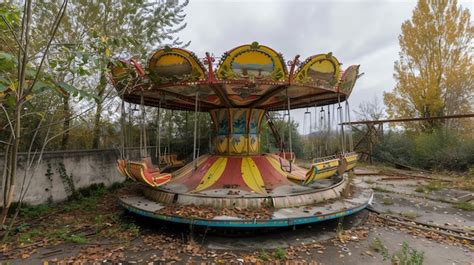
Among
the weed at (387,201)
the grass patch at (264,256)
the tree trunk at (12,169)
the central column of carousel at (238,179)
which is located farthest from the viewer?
the weed at (387,201)

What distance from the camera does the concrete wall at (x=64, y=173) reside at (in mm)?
5602

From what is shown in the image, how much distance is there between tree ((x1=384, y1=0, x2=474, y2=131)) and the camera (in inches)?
528

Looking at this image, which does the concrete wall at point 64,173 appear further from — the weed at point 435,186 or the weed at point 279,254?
the weed at point 435,186

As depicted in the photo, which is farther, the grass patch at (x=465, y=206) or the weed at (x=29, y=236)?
the grass patch at (x=465, y=206)

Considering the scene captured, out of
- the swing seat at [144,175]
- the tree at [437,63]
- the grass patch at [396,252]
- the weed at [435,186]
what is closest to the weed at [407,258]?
the grass patch at [396,252]

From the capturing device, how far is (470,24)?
13477 mm

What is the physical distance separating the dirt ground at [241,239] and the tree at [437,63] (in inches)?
392

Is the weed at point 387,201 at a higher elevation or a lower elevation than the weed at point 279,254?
higher

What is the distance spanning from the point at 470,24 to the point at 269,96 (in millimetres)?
14377

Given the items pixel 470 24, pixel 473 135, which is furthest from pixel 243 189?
pixel 470 24

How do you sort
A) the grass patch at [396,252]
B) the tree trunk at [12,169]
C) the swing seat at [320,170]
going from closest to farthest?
1. the tree trunk at [12,169]
2. the grass patch at [396,252]
3. the swing seat at [320,170]

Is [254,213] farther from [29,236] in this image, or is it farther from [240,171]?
[29,236]

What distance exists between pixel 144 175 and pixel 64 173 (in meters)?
2.89

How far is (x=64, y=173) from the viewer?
20.6 ft
